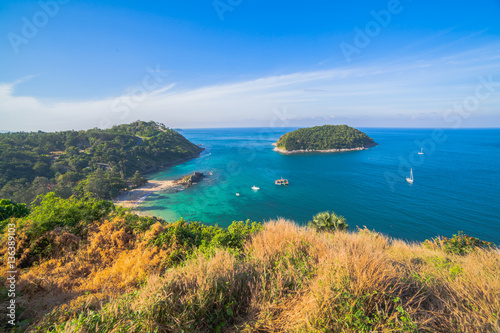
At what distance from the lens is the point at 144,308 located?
9.96 feet

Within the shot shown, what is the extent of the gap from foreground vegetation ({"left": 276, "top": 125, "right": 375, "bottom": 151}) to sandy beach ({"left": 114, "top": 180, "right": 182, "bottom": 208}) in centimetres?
6783

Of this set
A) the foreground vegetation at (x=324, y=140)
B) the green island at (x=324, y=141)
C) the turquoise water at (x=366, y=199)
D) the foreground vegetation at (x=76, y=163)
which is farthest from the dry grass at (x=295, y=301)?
the foreground vegetation at (x=324, y=140)

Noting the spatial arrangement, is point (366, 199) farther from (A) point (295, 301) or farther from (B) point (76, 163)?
(B) point (76, 163)

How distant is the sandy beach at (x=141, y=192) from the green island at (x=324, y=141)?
6537 cm

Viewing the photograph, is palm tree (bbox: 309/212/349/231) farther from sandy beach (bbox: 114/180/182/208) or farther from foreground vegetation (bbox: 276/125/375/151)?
foreground vegetation (bbox: 276/125/375/151)

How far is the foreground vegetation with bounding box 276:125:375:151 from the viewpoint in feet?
330

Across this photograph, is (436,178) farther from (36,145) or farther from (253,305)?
(36,145)

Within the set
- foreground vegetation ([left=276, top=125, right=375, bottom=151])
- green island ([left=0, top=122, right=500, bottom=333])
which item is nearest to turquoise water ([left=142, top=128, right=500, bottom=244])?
green island ([left=0, top=122, right=500, bottom=333])

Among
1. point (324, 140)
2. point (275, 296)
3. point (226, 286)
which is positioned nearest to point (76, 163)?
point (226, 286)

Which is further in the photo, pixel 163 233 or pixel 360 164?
pixel 360 164

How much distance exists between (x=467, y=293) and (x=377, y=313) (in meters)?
1.84

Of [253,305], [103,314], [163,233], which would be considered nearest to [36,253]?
[163,233]

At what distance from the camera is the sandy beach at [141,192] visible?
3428 centimetres

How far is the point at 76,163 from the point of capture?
45.6m
